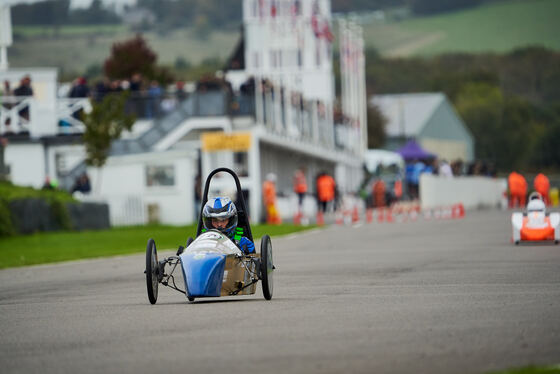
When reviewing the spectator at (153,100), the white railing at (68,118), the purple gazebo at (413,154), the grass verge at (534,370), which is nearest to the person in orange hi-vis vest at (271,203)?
the spectator at (153,100)

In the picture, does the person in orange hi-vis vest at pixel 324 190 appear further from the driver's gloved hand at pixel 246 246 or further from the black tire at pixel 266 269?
the black tire at pixel 266 269

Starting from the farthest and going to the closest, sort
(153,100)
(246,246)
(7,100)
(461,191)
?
1. (461,191)
2. (153,100)
3. (7,100)
4. (246,246)

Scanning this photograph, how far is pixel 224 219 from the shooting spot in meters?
13.5

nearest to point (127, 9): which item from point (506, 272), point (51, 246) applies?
point (51, 246)

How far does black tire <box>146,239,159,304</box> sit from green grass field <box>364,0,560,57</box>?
5709 inches

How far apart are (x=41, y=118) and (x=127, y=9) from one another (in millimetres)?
125163

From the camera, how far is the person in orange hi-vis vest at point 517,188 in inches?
1907

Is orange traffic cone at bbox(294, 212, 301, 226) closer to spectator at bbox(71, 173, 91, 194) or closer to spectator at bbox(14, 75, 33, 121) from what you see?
spectator at bbox(71, 173, 91, 194)

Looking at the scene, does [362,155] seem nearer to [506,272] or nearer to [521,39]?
[506,272]

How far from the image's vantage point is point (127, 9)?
16962 centimetres

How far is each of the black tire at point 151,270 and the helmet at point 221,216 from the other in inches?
28.8

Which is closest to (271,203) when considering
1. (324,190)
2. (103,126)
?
(324,190)

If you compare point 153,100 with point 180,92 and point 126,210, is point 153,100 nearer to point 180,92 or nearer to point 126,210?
point 180,92

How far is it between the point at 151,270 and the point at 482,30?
162 meters
